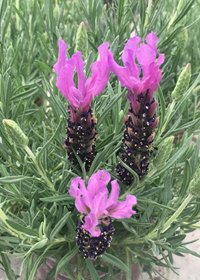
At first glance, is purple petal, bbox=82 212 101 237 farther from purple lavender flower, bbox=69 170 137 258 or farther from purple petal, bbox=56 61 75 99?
purple petal, bbox=56 61 75 99

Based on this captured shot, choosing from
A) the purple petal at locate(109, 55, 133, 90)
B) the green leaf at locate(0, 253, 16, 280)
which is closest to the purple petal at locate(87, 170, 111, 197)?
the purple petal at locate(109, 55, 133, 90)

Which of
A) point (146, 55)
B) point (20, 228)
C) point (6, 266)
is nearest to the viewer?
point (146, 55)

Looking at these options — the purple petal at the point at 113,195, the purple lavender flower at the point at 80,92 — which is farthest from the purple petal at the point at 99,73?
the purple petal at the point at 113,195

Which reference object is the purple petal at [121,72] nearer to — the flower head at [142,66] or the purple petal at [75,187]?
the flower head at [142,66]

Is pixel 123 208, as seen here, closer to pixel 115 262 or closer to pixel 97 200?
pixel 97 200

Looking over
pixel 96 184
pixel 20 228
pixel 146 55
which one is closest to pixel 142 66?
pixel 146 55

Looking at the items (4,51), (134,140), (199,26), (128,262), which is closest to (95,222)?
(134,140)
